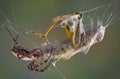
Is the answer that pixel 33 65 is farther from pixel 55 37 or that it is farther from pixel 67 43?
pixel 55 37

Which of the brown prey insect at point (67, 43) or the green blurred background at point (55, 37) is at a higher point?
the green blurred background at point (55, 37)

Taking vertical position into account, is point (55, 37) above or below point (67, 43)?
above

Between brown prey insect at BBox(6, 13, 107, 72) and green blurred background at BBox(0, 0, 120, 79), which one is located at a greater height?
green blurred background at BBox(0, 0, 120, 79)

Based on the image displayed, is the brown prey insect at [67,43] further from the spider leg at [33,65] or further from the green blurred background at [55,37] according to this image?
the green blurred background at [55,37]

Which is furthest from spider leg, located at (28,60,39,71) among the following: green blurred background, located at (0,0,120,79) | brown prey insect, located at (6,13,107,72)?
green blurred background, located at (0,0,120,79)

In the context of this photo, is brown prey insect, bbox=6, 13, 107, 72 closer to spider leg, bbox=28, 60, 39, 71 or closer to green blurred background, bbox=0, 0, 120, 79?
spider leg, bbox=28, 60, 39, 71

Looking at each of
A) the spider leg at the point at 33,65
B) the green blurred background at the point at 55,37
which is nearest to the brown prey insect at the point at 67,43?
the spider leg at the point at 33,65

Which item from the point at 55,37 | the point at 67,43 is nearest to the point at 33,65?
the point at 67,43

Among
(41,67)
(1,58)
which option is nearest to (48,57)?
(41,67)
